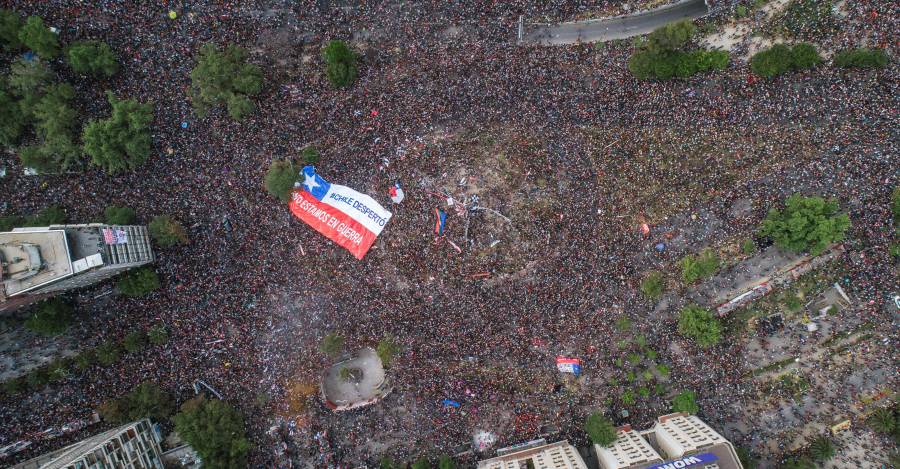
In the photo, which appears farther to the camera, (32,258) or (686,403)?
(686,403)

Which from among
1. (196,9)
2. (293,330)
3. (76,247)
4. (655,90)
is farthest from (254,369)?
(655,90)

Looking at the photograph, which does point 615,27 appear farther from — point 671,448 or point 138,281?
point 138,281

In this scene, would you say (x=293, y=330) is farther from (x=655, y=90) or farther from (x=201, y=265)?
(x=655, y=90)

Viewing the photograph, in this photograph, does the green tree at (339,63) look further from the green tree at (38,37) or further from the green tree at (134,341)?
the green tree at (134,341)

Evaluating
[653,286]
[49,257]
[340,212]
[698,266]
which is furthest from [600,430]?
[49,257]

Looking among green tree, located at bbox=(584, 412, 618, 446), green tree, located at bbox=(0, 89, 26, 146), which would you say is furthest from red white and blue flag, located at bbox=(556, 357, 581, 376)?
green tree, located at bbox=(0, 89, 26, 146)

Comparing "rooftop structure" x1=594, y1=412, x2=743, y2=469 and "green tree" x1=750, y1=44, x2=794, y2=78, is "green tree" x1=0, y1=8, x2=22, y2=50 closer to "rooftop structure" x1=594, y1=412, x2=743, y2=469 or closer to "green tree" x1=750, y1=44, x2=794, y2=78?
"rooftop structure" x1=594, y1=412, x2=743, y2=469

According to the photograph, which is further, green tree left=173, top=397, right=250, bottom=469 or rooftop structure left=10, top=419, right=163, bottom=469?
green tree left=173, top=397, right=250, bottom=469
